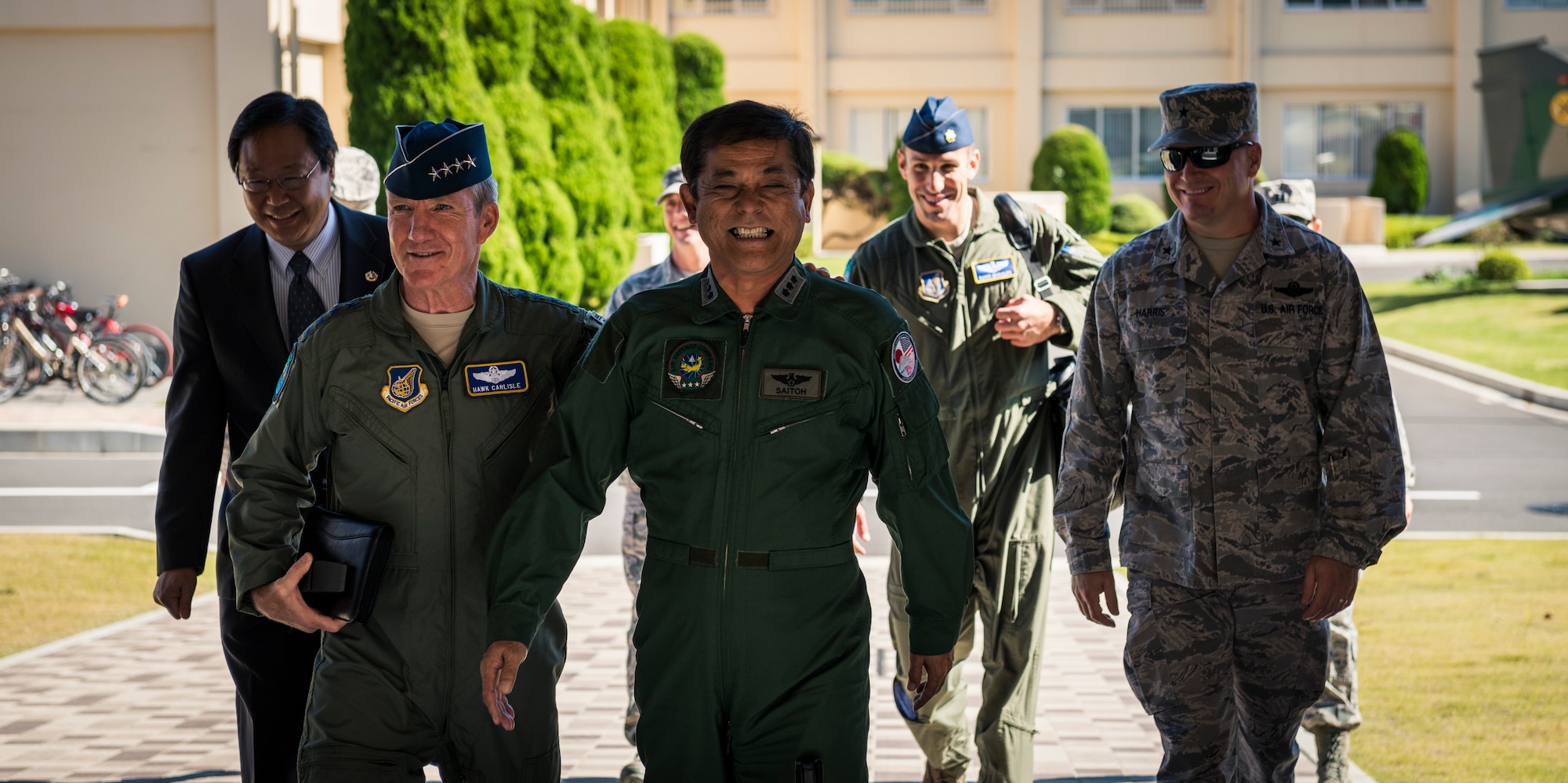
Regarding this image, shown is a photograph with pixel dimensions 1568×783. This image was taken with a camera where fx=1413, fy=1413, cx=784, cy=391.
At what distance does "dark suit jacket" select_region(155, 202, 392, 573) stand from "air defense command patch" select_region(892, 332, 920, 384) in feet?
5.76

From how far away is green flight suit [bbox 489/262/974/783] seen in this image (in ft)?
9.69

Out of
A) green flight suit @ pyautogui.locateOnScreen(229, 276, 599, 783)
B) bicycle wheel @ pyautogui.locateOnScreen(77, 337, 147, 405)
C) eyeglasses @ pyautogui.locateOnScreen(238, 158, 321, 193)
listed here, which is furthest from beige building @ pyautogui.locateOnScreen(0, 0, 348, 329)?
green flight suit @ pyautogui.locateOnScreen(229, 276, 599, 783)

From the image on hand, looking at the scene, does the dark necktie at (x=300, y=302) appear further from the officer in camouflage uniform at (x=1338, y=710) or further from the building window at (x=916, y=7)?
the building window at (x=916, y=7)

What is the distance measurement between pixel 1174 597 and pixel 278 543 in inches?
92.3

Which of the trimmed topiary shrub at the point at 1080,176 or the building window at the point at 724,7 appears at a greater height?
the building window at the point at 724,7

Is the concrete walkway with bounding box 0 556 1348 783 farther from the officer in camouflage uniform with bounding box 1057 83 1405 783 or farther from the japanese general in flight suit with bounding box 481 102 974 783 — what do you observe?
the japanese general in flight suit with bounding box 481 102 974 783

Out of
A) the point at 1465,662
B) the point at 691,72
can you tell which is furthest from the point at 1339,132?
the point at 1465,662

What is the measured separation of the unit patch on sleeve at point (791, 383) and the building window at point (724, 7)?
124ft

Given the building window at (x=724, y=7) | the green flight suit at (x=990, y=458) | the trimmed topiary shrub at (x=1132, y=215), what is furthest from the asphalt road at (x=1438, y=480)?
the building window at (x=724, y=7)

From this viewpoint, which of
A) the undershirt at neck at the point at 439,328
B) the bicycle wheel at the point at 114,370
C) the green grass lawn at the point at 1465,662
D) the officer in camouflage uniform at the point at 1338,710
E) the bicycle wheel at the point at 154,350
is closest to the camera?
the undershirt at neck at the point at 439,328

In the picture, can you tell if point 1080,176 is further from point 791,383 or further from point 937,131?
Result: point 791,383

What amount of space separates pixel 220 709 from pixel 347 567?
3.73 m

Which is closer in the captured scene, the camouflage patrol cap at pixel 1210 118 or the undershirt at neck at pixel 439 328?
the undershirt at neck at pixel 439 328

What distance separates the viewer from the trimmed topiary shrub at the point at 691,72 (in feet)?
92.4
